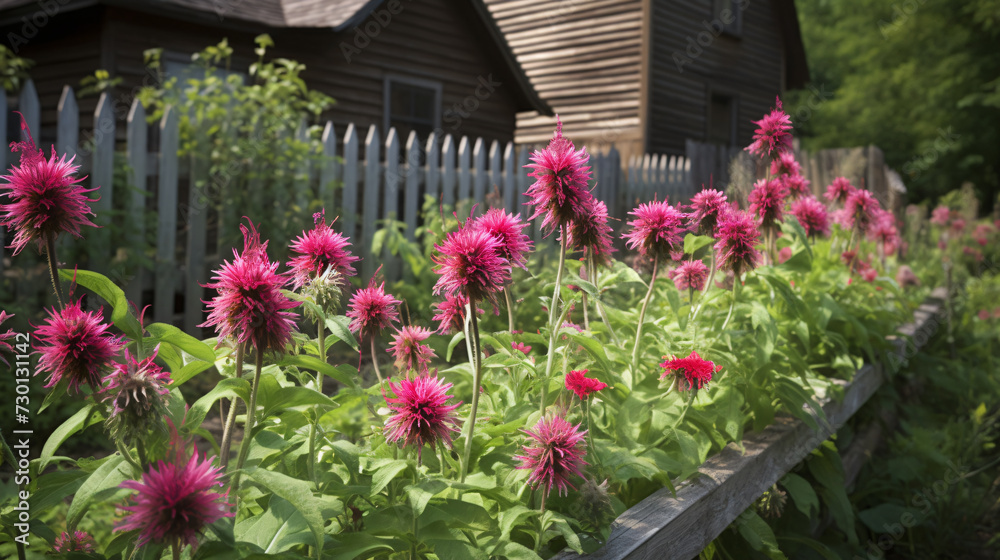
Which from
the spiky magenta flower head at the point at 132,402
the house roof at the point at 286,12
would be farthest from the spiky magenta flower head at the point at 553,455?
the house roof at the point at 286,12

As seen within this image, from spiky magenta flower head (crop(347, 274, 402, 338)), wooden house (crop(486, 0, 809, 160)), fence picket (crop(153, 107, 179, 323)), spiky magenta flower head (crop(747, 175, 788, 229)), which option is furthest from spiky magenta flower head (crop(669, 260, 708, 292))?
wooden house (crop(486, 0, 809, 160))

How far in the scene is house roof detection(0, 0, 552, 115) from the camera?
816 cm

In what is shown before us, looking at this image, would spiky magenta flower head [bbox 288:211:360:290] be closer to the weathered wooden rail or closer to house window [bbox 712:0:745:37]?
the weathered wooden rail

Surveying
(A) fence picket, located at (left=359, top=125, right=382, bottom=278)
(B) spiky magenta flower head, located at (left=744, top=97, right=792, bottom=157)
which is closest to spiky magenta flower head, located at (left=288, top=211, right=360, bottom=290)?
(B) spiky magenta flower head, located at (left=744, top=97, right=792, bottom=157)

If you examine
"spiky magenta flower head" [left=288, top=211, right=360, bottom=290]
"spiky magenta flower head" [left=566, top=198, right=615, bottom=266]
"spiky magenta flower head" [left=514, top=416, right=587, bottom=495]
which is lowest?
"spiky magenta flower head" [left=514, top=416, right=587, bottom=495]

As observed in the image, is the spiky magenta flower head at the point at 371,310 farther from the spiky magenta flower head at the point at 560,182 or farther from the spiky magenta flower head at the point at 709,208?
the spiky magenta flower head at the point at 709,208

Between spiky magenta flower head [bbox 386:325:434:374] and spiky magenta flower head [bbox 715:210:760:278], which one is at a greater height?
spiky magenta flower head [bbox 715:210:760:278]

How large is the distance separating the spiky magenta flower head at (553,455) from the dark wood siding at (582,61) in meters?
13.2

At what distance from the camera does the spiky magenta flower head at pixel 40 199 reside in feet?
3.14

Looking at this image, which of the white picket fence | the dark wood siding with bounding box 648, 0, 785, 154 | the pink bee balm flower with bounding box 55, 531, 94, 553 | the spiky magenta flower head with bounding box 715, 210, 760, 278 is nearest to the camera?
the pink bee balm flower with bounding box 55, 531, 94, 553

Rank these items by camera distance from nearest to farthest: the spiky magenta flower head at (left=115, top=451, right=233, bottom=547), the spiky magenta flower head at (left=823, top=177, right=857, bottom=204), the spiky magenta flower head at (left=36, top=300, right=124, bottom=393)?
the spiky magenta flower head at (left=115, top=451, right=233, bottom=547)
the spiky magenta flower head at (left=36, top=300, right=124, bottom=393)
the spiky magenta flower head at (left=823, top=177, right=857, bottom=204)

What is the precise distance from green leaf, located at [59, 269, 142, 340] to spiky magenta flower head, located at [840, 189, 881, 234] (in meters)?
3.15

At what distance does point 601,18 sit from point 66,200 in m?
14.6

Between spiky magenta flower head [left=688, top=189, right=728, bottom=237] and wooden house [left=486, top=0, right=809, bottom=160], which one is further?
wooden house [left=486, top=0, right=809, bottom=160]
